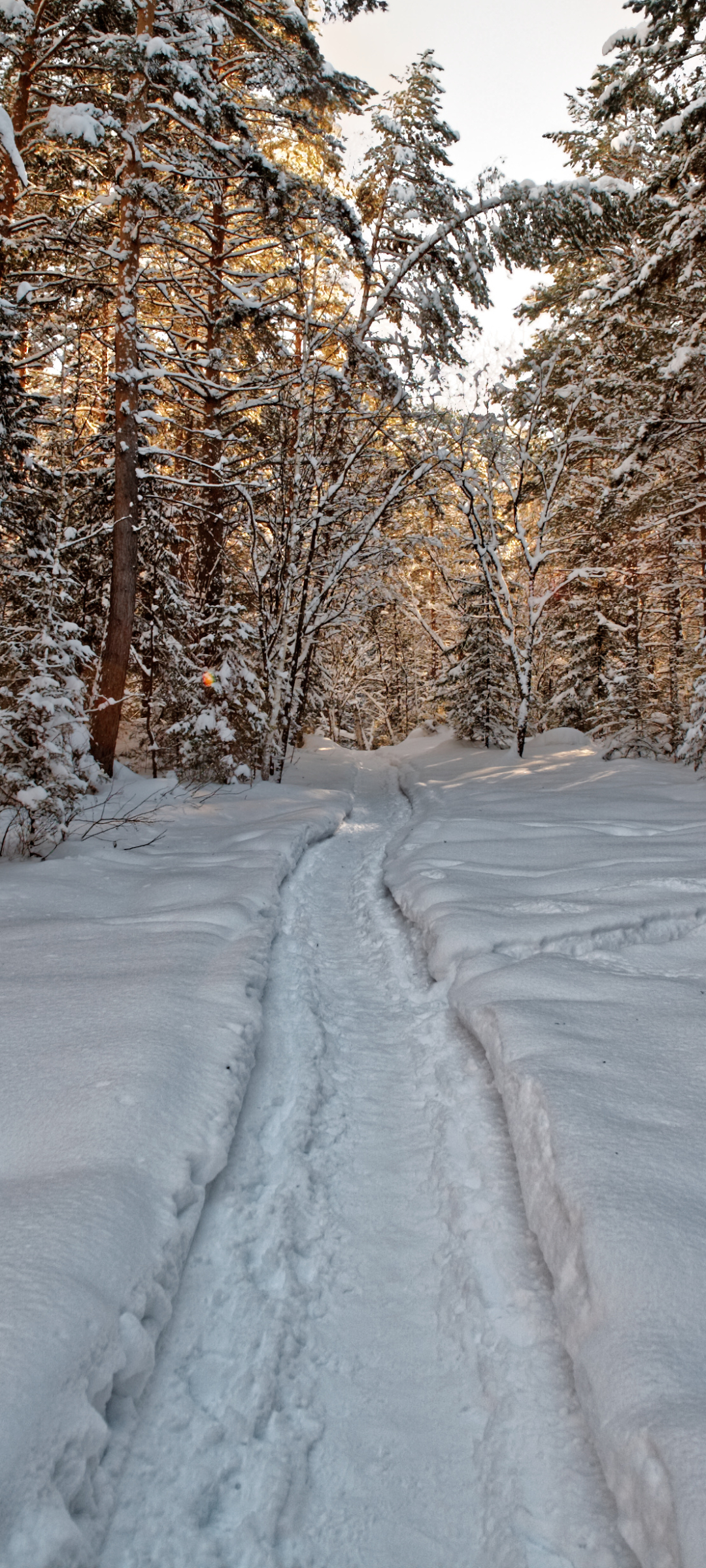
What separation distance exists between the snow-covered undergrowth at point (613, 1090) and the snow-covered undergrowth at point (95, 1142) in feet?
3.77

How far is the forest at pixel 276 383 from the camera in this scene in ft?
26.9

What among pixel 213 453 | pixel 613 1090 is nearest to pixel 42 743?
pixel 613 1090

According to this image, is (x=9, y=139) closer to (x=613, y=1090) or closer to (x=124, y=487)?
(x=124, y=487)

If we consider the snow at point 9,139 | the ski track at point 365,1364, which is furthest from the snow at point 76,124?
the ski track at point 365,1364

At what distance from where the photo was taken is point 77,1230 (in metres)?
1.96

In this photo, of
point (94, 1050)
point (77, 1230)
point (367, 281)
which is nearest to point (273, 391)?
point (367, 281)

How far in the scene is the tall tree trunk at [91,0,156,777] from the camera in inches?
353

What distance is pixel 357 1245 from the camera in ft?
7.86

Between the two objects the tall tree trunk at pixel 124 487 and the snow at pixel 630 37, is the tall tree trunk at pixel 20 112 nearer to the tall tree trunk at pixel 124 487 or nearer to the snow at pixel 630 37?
the tall tree trunk at pixel 124 487

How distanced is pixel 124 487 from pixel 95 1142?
9.08 m

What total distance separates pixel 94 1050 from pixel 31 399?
7.77 m

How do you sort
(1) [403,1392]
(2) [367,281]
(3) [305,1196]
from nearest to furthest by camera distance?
(1) [403,1392] < (3) [305,1196] < (2) [367,281]

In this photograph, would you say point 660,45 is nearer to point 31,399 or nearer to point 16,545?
point 31,399

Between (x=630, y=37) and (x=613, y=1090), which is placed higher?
(x=630, y=37)
